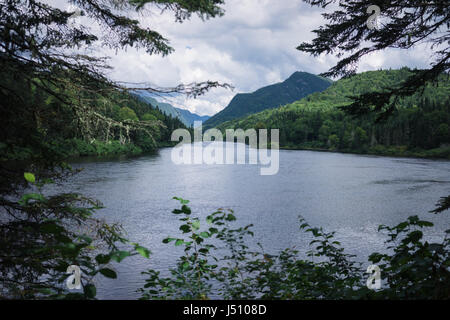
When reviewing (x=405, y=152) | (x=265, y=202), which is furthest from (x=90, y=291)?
(x=405, y=152)

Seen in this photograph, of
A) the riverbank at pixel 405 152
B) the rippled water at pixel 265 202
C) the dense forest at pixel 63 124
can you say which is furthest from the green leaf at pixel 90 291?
the riverbank at pixel 405 152

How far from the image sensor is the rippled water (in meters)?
12.2

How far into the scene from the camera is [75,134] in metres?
4.55

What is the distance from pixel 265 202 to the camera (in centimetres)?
2062

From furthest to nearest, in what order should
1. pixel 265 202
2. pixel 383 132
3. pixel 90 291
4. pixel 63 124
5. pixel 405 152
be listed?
1. pixel 383 132
2. pixel 405 152
3. pixel 265 202
4. pixel 63 124
5. pixel 90 291

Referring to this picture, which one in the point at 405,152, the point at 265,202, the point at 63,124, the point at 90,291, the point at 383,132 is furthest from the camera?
the point at 383,132

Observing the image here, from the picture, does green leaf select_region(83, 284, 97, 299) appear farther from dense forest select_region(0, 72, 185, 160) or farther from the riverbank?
the riverbank

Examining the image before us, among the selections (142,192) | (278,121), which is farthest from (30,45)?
(278,121)

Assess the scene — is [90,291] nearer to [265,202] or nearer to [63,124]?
[63,124]

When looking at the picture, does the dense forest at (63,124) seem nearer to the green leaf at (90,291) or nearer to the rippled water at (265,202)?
the green leaf at (90,291)

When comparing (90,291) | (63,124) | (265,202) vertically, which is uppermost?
(63,124)

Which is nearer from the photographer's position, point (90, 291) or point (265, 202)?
point (90, 291)

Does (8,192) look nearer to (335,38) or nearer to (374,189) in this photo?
(335,38)
